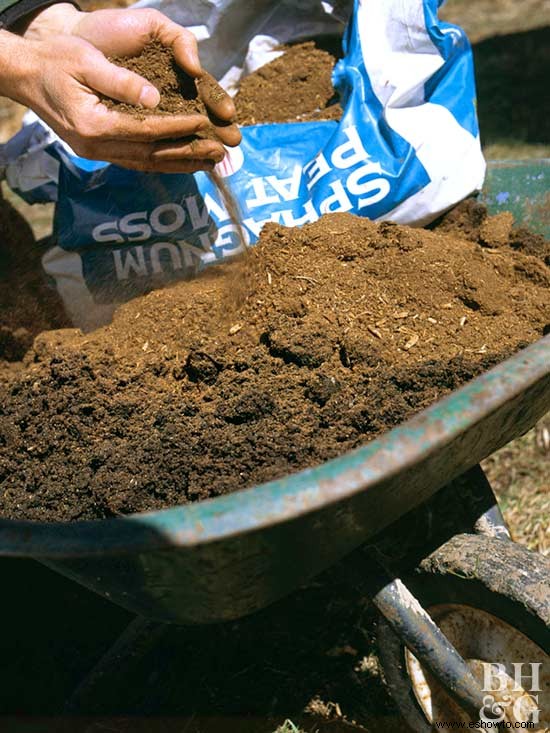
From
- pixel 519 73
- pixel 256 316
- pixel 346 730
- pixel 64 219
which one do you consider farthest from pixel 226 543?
pixel 519 73

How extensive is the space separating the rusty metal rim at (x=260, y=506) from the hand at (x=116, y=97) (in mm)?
808

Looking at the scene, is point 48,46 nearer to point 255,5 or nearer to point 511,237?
point 255,5

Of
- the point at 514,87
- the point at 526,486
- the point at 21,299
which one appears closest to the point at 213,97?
the point at 21,299

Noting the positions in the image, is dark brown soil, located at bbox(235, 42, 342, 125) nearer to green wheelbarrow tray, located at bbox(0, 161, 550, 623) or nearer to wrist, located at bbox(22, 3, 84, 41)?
wrist, located at bbox(22, 3, 84, 41)

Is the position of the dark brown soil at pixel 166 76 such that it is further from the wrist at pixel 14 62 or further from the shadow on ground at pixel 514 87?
the shadow on ground at pixel 514 87

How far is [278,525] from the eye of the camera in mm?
941

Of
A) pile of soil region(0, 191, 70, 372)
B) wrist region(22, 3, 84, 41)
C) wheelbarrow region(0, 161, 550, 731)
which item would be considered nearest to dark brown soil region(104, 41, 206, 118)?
wrist region(22, 3, 84, 41)

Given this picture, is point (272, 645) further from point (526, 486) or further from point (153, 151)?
point (153, 151)

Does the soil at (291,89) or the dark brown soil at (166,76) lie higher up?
the dark brown soil at (166,76)

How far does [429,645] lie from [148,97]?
3.58 feet

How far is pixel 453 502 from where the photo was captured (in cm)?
159

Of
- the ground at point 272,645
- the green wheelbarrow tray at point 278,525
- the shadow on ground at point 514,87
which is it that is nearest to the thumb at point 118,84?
the green wheelbarrow tray at point 278,525

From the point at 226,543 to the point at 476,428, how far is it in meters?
0.39

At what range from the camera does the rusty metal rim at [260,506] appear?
91 cm
